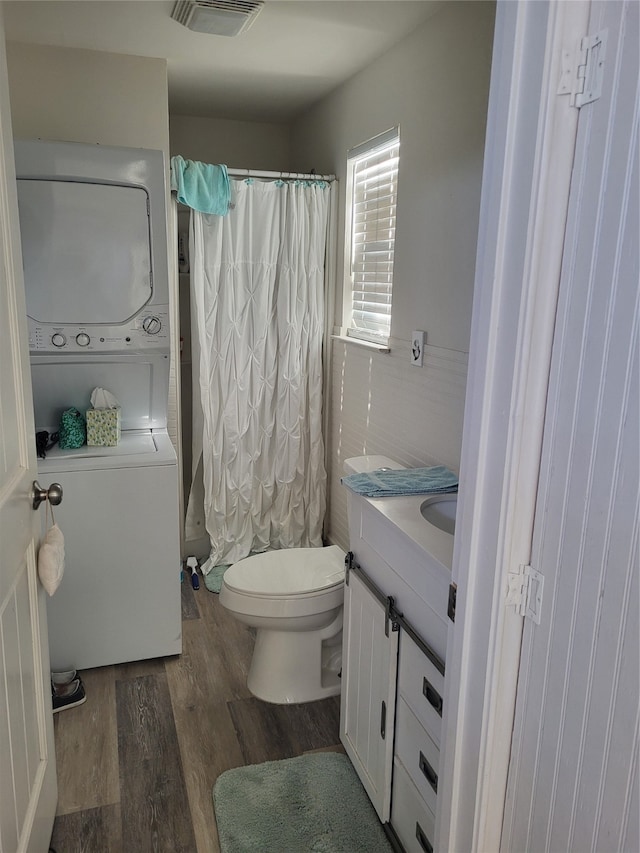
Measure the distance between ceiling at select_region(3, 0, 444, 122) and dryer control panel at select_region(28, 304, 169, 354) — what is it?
999 mm

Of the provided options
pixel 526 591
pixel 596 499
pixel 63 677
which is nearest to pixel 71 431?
pixel 63 677

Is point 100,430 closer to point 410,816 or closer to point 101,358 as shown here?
point 101,358

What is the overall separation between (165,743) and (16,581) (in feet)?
3.37

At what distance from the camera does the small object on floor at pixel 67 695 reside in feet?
7.30

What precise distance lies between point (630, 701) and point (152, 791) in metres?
1.53

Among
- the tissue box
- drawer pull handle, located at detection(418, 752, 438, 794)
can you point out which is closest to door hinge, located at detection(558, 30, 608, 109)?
drawer pull handle, located at detection(418, 752, 438, 794)

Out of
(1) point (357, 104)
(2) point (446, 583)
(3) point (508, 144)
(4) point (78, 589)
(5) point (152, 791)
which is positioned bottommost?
(5) point (152, 791)

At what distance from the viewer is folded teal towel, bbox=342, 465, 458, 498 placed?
1786 millimetres

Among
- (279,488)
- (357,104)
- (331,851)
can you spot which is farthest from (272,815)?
(357,104)

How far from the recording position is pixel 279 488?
11.0 feet

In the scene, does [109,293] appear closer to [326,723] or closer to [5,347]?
[5,347]

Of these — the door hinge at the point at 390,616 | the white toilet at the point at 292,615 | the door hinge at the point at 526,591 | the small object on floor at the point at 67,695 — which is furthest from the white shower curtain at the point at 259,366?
the door hinge at the point at 526,591

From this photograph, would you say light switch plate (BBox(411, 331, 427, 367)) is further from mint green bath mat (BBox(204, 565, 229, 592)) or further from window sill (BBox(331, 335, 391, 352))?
mint green bath mat (BBox(204, 565, 229, 592))

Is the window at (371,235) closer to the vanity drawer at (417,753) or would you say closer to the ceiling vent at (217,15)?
the ceiling vent at (217,15)
